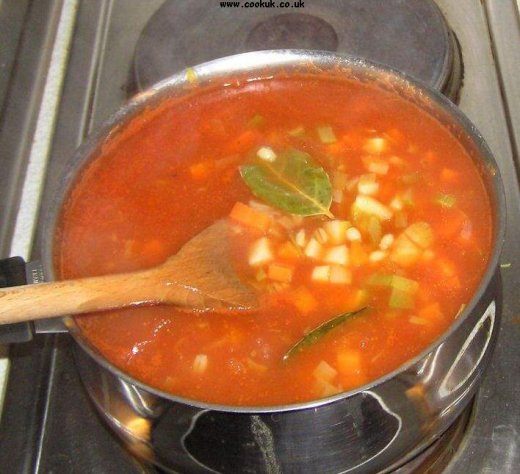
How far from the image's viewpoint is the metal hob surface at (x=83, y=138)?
1.32 metres

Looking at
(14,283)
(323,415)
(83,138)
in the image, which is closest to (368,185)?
(323,415)

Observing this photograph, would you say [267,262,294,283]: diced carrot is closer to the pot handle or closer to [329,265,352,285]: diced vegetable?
[329,265,352,285]: diced vegetable

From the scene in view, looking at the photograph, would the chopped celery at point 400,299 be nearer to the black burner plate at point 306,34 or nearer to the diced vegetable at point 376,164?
the diced vegetable at point 376,164

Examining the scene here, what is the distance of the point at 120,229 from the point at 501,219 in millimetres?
635

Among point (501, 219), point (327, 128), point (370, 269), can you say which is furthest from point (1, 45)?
point (501, 219)

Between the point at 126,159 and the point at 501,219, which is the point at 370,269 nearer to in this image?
the point at 501,219

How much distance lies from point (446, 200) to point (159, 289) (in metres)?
0.51

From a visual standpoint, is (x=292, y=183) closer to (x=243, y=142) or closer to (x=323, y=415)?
(x=243, y=142)

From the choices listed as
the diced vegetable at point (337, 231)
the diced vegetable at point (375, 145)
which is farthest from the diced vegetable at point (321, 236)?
the diced vegetable at point (375, 145)

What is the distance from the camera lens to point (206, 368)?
114 cm

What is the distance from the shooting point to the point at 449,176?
51.8 inches

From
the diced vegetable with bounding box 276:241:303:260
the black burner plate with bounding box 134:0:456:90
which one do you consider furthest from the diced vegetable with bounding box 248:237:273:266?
the black burner plate with bounding box 134:0:456:90

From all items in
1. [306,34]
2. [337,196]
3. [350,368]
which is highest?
[306,34]

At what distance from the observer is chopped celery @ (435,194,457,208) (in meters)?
1.28
